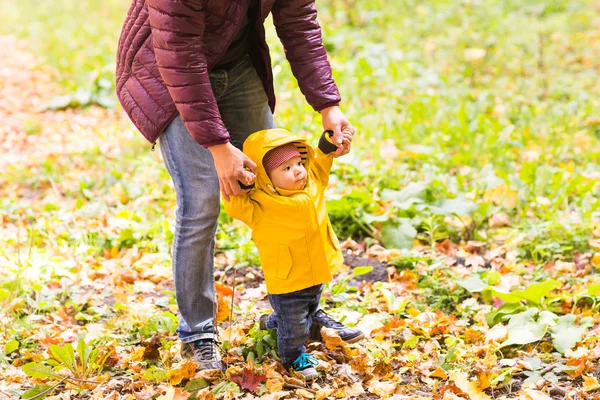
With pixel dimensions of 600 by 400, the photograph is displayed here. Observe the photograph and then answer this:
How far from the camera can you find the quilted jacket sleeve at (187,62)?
2143 mm

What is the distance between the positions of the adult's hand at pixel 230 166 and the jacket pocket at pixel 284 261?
1.00ft

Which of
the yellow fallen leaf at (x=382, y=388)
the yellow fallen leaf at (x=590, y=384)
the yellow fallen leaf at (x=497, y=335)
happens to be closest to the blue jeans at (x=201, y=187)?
the yellow fallen leaf at (x=382, y=388)

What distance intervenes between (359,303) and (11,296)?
65.2 inches

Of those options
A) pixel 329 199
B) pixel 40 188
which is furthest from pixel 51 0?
pixel 329 199

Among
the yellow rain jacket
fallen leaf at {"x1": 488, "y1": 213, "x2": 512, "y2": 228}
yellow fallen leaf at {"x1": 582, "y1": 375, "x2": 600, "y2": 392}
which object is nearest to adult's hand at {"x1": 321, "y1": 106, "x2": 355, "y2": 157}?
the yellow rain jacket

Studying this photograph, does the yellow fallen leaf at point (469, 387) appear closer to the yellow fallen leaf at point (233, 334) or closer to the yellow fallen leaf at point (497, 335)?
the yellow fallen leaf at point (497, 335)

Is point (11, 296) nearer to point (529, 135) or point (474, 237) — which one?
point (474, 237)

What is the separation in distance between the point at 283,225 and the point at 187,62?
67 cm

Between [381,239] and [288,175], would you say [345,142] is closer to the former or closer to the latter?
[288,175]

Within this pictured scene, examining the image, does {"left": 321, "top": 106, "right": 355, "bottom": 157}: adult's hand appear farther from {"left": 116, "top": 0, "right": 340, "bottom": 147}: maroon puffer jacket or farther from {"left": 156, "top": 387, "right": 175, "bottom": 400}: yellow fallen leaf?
{"left": 156, "top": 387, "right": 175, "bottom": 400}: yellow fallen leaf

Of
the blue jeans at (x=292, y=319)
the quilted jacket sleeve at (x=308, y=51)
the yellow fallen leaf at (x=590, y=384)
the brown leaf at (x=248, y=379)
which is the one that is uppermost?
the quilted jacket sleeve at (x=308, y=51)

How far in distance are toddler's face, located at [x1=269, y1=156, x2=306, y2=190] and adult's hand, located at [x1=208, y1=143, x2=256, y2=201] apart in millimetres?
163

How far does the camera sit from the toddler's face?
2.46 meters

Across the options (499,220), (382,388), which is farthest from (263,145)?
(499,220)
